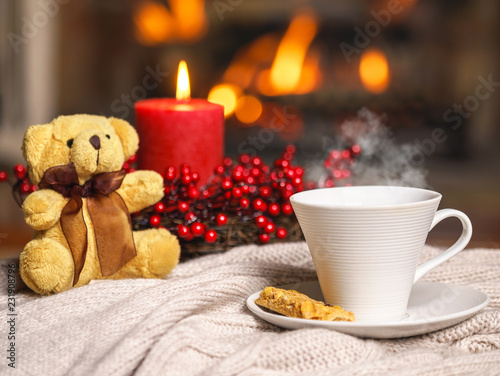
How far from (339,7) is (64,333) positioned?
2003 mm

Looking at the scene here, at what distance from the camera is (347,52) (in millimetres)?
2344

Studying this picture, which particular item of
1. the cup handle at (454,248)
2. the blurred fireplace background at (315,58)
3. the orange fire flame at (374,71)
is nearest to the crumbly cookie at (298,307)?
the cup handle at (454,248)

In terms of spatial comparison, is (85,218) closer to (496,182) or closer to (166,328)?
(166,328)

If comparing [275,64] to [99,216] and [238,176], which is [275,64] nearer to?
[238,176]

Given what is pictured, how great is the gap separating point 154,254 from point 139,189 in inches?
3.2

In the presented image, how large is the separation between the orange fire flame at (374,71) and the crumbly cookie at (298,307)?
1874 millimetres

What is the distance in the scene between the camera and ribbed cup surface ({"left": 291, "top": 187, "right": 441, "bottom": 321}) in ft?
1.80

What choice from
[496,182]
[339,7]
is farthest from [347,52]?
[496,182]

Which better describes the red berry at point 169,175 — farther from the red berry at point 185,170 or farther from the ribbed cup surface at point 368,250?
the ribbed cup surface at point 368,250

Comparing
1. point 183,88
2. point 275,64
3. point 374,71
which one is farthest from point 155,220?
point 374,71

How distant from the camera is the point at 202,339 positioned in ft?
1.67

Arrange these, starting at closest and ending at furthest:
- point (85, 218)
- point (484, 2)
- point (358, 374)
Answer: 1. point (358, 374)
2. point (85, 218)
3. point (484, 2)

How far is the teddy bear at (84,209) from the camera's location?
649 millimetres

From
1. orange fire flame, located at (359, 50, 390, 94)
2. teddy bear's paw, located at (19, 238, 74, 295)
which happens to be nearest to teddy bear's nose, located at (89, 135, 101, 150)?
teddy bear's paw, located at (19, 238, 74, 295)
